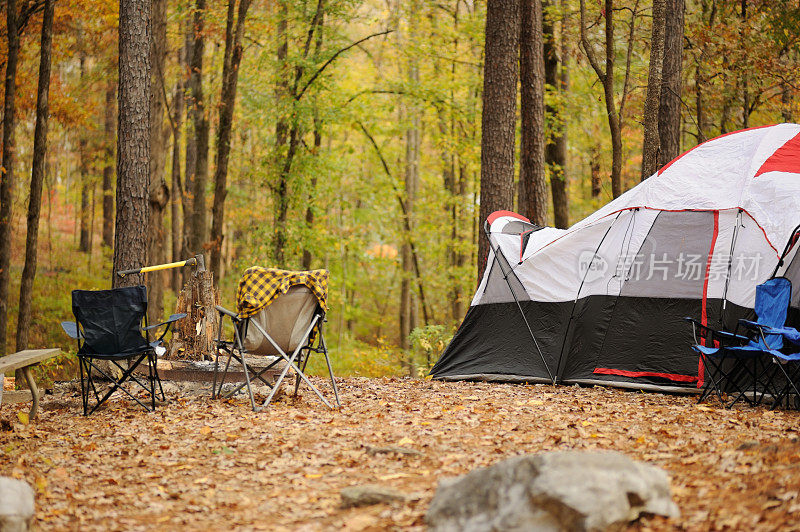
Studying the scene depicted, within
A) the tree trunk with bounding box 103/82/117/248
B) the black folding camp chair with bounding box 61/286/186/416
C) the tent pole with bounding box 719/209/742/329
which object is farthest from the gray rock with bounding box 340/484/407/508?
the tree trunk with bounding box 103/82/117/248

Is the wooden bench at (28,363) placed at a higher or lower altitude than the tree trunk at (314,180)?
lower

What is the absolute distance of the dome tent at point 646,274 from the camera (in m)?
5.94

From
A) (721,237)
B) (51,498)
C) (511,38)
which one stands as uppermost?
(511,38)

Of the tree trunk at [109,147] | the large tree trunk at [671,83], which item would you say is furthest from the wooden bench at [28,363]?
the tree trunk at [109,147]

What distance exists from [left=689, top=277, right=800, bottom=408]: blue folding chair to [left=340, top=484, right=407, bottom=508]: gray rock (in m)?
3.23

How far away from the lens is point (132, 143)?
6.49 meters

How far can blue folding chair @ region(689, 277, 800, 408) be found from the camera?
5203 millimetres

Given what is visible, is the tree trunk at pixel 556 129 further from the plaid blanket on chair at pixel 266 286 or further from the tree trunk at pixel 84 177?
the tree trunk at pixel 84 177

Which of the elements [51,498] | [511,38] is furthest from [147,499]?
[511,38]

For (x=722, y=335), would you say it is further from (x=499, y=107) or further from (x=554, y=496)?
(x=499, y=107)

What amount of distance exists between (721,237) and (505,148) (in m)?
2.74

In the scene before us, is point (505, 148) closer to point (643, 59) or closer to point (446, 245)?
point (643, 59)

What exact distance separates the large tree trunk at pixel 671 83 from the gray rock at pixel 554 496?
714 cm

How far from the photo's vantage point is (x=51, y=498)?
11.1 feet
